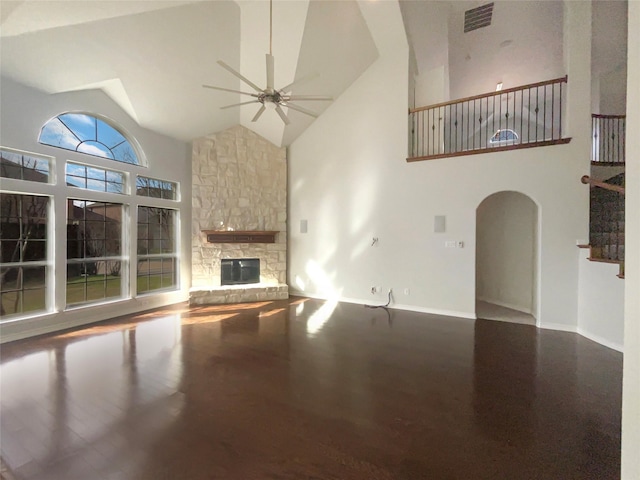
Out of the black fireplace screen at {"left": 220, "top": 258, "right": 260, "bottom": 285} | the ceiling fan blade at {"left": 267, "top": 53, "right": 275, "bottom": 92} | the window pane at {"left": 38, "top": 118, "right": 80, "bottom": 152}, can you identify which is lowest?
the black fireplace screen at {"left": 220, "top": 258, "right": 260, "bottom": 285}

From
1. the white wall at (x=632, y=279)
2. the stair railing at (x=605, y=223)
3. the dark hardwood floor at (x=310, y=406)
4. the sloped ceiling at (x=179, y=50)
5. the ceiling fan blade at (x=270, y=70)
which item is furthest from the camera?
the stair railing at (x=605, y=223)

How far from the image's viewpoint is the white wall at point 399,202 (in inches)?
164

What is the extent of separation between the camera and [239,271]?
6.26 m

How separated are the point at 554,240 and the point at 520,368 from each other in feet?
7.64

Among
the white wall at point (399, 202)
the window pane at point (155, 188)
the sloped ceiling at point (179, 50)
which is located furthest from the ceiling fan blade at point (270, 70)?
the window pane at point (155, 188)

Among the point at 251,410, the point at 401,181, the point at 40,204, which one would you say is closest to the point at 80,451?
the point at 251,410

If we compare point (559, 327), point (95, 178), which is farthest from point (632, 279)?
point (95, 178)

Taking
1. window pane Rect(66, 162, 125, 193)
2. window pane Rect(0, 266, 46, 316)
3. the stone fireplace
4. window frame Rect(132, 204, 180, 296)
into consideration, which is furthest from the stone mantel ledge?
window pane Rect(66, 162, 125, 193)

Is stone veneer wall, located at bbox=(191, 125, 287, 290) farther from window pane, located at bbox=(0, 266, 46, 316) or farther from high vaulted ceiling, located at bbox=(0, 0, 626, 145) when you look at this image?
window pane, located at bbox=(0, 266, 46, 316)

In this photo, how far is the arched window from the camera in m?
4.12

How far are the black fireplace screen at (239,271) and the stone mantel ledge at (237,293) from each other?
0.17 m

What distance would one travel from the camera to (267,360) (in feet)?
10.3

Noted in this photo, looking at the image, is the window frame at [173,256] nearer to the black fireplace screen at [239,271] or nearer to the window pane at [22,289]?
the black fireplace screen at [239,271]

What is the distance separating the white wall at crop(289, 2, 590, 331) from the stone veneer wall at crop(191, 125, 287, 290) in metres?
0.38
